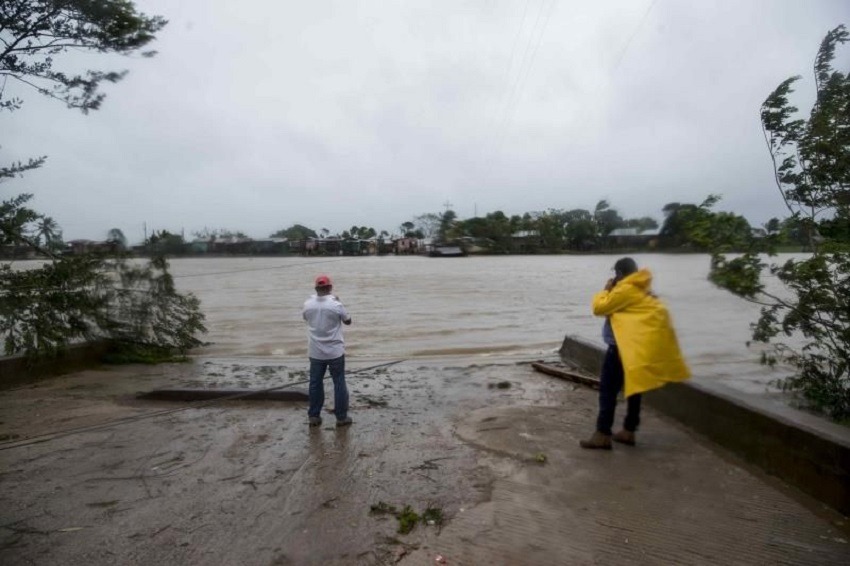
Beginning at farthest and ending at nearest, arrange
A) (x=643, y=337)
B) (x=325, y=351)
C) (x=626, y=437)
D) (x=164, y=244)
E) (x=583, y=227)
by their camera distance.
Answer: (x=583, y=227) → (x=164, y=244) → (x=325, y=351) → (x=626, y=437) → (x=643, y=337)

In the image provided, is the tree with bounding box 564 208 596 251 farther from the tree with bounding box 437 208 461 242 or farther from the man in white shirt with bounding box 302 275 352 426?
the tree with bounding box 437 208 461 242

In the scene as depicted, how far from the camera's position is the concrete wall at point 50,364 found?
8570 millimetres

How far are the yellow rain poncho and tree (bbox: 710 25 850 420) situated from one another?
6.91ft

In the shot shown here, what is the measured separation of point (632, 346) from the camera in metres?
4.94

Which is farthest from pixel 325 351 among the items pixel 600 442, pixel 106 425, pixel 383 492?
pixel 600 442

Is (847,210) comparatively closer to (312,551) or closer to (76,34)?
(312,551)

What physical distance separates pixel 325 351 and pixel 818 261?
530 cm

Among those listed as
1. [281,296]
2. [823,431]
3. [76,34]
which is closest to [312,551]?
[823,431]

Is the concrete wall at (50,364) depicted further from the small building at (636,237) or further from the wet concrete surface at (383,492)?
the small building at (636,237)

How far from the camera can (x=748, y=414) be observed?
16.6 feet

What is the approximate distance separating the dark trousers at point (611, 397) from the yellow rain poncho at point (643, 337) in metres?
0.41

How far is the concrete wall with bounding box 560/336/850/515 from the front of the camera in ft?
13.4

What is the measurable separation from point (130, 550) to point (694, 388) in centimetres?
531

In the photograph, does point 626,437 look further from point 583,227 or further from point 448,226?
point 448,226
